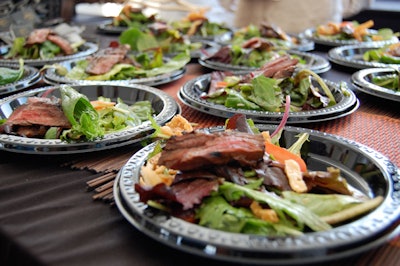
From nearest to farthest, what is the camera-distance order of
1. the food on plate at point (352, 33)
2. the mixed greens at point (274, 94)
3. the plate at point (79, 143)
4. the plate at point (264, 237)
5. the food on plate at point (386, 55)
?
1. the plate at point (264, 237)
2. the plate at point (79, 143)
3. the mixed greens at point (274, 94)
4. the food on plate at point (386, 55)
5. the food on plate at point (352, 33)

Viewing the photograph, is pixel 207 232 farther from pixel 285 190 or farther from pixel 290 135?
pixel 290 135

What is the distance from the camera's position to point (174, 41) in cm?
241

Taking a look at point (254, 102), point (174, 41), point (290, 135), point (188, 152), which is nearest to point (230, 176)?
point (188, 152)

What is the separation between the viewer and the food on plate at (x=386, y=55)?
192 cm

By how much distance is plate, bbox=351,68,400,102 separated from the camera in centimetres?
147

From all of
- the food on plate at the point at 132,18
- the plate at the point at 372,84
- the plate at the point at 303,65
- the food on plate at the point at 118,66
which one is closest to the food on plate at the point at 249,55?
the plate at the point at 303,65

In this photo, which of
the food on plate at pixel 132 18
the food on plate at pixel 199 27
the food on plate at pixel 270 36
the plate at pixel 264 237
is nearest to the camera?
the plate at pixel 264 237

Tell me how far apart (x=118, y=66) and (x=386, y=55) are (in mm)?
1193

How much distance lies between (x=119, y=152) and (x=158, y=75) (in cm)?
77

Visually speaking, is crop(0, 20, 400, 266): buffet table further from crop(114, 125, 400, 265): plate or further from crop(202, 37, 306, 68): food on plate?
crop(202, 37, 306, 68): food on plate

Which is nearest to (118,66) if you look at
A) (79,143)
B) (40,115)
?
(40,115)

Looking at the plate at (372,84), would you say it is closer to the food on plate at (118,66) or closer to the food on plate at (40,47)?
the food on plate at (118,66)

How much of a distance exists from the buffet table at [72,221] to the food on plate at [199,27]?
6.05 ft

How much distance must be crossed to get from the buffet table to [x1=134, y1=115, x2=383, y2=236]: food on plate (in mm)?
73
